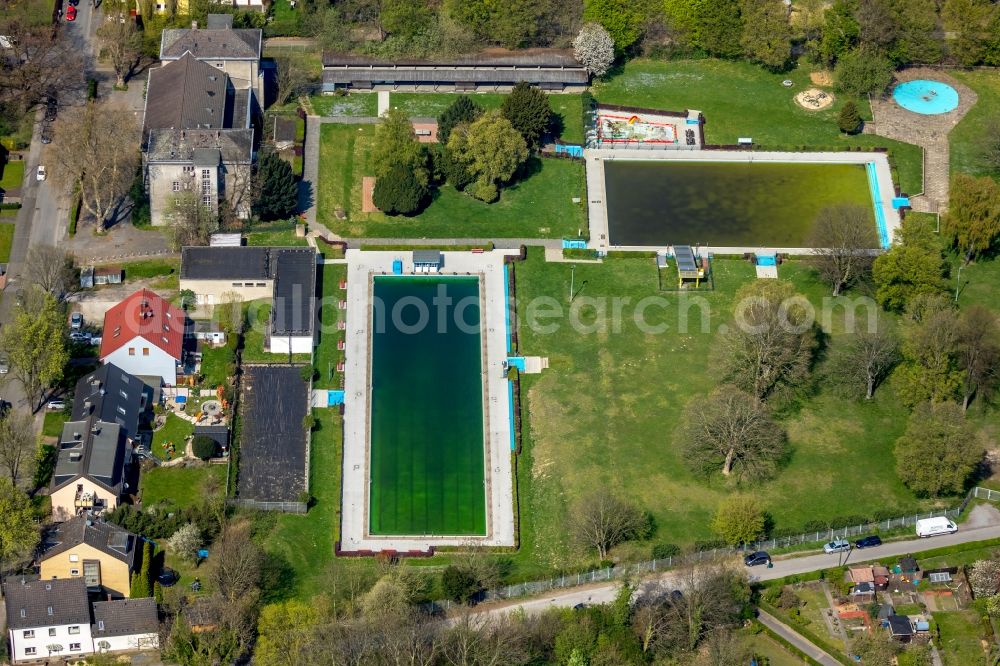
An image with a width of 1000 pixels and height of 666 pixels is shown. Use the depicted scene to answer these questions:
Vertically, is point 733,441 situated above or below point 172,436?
below

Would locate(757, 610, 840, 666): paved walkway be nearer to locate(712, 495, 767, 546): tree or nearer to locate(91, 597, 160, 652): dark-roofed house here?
locate(712, 495, 767, 546): tree

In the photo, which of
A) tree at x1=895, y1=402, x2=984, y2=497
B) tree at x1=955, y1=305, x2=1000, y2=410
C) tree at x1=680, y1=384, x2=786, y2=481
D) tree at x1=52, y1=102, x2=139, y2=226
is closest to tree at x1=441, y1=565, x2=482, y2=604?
tree at x1=680, y1=384, x2=786, y2=481

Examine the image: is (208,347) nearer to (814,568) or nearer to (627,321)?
(627,321)

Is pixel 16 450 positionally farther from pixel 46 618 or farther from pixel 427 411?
pixel 427 411

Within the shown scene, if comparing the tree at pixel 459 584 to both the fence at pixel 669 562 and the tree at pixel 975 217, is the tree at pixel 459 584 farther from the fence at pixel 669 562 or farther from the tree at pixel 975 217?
the tree at pixel 975 217

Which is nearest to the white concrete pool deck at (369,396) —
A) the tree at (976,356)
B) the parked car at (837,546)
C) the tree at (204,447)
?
the tree at (204,447)

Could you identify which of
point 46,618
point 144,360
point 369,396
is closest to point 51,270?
point 144,360
